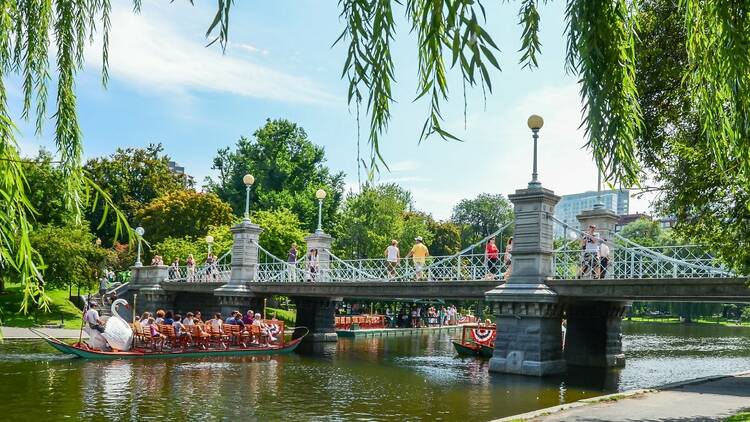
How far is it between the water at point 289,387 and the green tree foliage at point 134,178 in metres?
32.9

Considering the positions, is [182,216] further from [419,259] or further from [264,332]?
[419,259]

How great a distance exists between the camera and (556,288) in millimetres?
19656

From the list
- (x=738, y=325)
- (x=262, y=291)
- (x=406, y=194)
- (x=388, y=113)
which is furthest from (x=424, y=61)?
(x=738, y=325)

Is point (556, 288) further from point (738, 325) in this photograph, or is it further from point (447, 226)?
point (738, 325)

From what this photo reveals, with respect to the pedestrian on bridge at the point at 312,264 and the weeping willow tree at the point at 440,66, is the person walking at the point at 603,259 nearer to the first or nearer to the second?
the pedestrian on bridge at the point at 312,264

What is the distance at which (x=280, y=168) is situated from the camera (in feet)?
185

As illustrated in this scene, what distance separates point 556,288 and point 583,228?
395cm

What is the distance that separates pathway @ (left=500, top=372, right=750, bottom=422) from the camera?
1120cm

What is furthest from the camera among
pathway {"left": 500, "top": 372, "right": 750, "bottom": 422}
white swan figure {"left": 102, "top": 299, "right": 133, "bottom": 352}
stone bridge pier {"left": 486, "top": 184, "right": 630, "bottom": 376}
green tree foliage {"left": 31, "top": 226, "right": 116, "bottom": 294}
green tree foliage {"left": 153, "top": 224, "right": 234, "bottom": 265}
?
A: green tree foliage {"left": 153, "top": 224, "right": 234, "bottom": 265}

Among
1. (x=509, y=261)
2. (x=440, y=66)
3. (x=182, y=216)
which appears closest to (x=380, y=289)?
(x=509, y=261)

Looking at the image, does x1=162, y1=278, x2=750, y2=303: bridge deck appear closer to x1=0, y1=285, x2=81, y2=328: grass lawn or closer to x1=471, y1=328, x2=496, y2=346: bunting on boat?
x1=471, y1=328, x2=496, y2=346: bunting on boat

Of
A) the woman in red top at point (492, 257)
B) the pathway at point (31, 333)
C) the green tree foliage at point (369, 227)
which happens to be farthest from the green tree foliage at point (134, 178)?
the woman in red top at point (492, 257)

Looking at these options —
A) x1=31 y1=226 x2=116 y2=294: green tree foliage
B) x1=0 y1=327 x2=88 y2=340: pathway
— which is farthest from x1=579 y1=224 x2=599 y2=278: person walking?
x1=31 y1=226 x2=116 y2=294: green tree foliage

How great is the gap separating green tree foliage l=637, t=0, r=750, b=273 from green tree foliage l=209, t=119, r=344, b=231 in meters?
38.8
